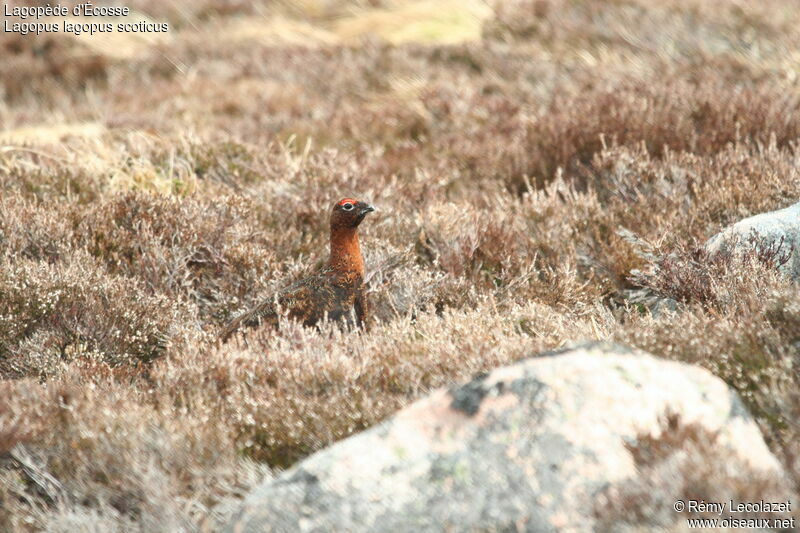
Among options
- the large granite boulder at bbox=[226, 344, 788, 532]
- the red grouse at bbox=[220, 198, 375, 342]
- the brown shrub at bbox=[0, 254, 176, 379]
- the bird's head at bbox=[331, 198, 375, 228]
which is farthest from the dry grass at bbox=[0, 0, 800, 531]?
the bird's head at bbox=[331, 198, 375, 228]

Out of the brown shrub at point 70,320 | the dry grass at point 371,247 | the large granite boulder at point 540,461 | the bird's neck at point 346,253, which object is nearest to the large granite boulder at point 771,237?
Answer: the dry grass at point 371,247

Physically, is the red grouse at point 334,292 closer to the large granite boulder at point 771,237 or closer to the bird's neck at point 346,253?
the bird's neck at point 346,253

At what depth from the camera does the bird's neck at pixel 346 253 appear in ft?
14.5

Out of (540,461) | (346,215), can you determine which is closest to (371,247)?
(346,215)

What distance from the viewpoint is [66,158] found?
7.27m

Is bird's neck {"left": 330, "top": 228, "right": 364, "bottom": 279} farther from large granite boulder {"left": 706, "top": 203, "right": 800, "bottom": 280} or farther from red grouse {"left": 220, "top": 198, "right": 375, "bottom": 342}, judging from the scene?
large granite boulder {"left": 706, "top": 203, "right": 800, "bottom": 280}

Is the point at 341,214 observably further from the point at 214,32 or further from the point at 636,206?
the point at 214,32

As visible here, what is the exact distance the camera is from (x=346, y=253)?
4449 millimetres

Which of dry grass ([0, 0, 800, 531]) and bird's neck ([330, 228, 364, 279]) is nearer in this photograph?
dry grass ([0, 0, 800, 531])

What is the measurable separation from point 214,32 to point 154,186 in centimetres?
993

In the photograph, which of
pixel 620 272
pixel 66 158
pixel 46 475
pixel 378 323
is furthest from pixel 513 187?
pixel 46 475

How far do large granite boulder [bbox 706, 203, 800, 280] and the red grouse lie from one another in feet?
6.73

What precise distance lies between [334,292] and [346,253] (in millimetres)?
264

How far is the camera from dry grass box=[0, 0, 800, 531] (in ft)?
10.0
